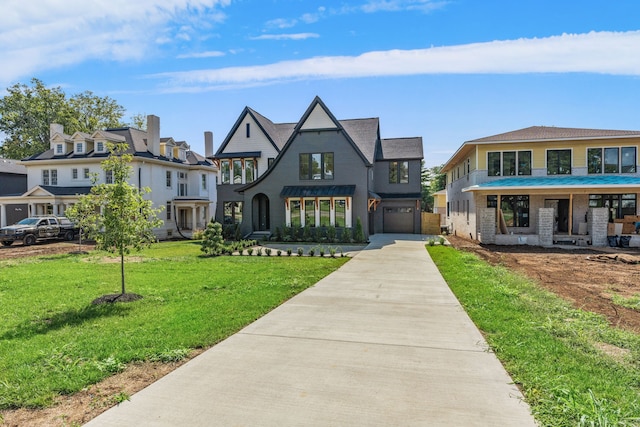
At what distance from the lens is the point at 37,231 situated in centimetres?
2197

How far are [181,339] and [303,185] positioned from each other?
1859 cm

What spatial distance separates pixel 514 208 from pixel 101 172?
2823 cm

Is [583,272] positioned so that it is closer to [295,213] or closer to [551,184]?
[551,184]

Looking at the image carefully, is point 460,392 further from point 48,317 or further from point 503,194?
point 503,194

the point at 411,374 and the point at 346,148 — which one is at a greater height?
the point at 346,148

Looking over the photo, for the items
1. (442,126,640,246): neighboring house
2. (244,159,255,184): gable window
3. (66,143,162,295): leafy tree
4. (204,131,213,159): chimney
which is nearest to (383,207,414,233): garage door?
(442,126,640,246): neighboring house

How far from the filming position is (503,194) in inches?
820

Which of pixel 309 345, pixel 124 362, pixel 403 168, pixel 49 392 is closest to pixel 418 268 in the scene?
pixel 309 345

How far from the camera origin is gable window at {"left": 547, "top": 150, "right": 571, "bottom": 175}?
2056 centimetres

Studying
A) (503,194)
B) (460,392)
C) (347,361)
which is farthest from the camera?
(503,194)

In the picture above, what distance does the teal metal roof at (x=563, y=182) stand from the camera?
18.5 m

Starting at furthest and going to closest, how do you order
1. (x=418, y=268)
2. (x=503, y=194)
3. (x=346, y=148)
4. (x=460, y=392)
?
(x=346, y=148) < (x=503, y=194) < (x=418, y=268) < (x=460, y=392)

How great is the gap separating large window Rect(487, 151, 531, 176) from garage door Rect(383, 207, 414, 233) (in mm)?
7232

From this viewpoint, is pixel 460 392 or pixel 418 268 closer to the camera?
pixel 460 392
